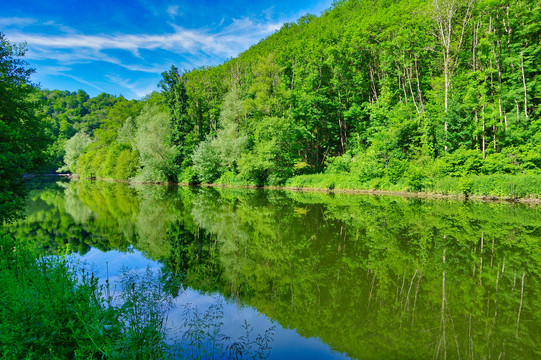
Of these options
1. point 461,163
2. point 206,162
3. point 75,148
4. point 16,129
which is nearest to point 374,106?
point 461,163

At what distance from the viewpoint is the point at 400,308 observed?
5.55 metres

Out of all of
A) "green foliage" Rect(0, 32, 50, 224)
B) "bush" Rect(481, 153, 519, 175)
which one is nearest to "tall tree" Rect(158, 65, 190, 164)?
"green foliage" Rect(0, 32, 50, 224)

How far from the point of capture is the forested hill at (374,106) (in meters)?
24.3

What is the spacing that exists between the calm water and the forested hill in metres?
11.6

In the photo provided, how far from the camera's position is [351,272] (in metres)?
7.47

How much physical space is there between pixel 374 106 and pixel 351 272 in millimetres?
29704

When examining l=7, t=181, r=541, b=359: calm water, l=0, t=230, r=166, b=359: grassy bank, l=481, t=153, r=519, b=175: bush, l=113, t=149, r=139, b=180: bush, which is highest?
l=113, t=149, r=139, b=180: bush

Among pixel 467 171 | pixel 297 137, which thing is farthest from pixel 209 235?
pixel 297 137

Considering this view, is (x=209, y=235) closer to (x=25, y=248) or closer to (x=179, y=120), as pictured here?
(x=25, y=248)

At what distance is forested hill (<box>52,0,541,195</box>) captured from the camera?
24.3m

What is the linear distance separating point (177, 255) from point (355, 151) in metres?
28.2

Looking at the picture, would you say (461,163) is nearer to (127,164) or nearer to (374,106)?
(374,106)

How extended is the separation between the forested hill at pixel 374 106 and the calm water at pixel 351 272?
11.6 metres

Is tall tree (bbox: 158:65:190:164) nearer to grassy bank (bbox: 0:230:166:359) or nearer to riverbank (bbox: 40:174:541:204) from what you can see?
riverbank (bbox: 40:174:541:204)
